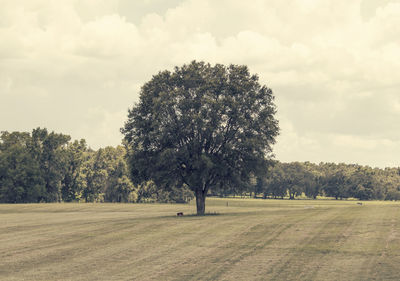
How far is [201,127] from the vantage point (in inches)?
2015

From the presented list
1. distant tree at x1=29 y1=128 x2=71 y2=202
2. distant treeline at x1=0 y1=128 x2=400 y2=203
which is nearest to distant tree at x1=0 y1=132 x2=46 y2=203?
distant treeline at x1=0 y1=128 x2=400 y2=203

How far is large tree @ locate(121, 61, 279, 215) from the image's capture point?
5200 cm

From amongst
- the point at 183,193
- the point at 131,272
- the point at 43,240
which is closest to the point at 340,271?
the point at 131,272

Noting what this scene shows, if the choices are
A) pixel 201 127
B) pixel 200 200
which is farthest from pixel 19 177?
pixel 201 127

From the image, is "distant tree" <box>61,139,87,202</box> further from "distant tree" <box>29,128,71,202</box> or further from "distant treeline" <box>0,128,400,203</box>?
"distant tree" <box>29,128,71,202</box>

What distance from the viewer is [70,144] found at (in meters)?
133

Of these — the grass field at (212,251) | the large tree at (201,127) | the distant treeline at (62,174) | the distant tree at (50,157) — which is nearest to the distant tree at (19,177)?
the distant treeline at (62,174)

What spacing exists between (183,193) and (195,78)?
8077cm

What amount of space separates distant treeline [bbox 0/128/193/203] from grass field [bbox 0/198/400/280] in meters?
77.1

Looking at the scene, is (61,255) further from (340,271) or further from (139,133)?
(139,133)

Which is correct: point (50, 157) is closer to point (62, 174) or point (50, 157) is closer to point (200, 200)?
point (62, 174)

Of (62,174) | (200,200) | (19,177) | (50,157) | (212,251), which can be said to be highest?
(50,157)

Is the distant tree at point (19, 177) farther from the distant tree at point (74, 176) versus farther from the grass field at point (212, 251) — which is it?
the grass field at point (212, 251)

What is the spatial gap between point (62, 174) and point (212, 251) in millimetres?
106852
